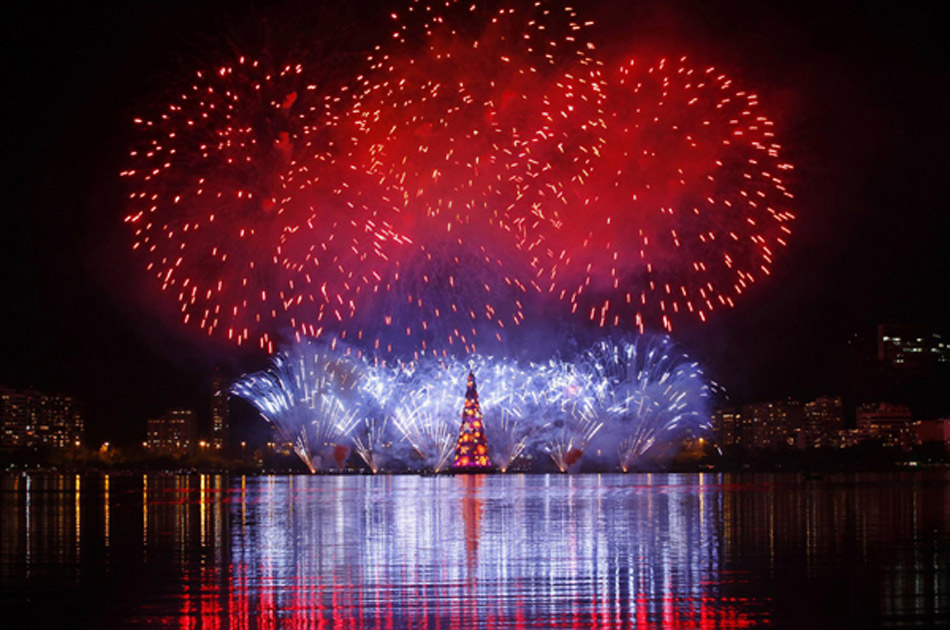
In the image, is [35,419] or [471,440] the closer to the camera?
[471,440]

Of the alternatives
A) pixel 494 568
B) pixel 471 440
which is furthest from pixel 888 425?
pixel 494 568

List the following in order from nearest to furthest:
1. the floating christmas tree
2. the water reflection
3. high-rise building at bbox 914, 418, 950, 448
Result: the water reflection → the floating christmas tree → high-rise building at bbox 914, 418, 950, 448

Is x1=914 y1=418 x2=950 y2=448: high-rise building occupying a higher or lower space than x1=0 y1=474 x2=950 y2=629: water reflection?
lower

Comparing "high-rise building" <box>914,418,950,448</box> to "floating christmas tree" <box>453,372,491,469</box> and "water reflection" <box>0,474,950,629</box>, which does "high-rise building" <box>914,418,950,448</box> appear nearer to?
"floating christmas tree" <box>453,372,491,469</box>

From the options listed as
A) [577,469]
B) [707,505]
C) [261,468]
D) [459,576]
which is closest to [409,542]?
[459,576]

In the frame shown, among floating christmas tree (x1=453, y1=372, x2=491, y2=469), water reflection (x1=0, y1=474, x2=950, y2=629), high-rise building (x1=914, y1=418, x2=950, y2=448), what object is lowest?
high-rise building (x1=914, y1=418, x2=950, y2=448)

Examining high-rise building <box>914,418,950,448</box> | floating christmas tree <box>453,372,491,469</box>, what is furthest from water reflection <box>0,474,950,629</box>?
high-rise building <box>914,418,950,448</box>

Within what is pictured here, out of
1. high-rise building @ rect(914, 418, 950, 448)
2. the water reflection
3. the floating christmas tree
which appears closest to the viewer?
the water reflection

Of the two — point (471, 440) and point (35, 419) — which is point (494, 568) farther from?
point (35, 419)
